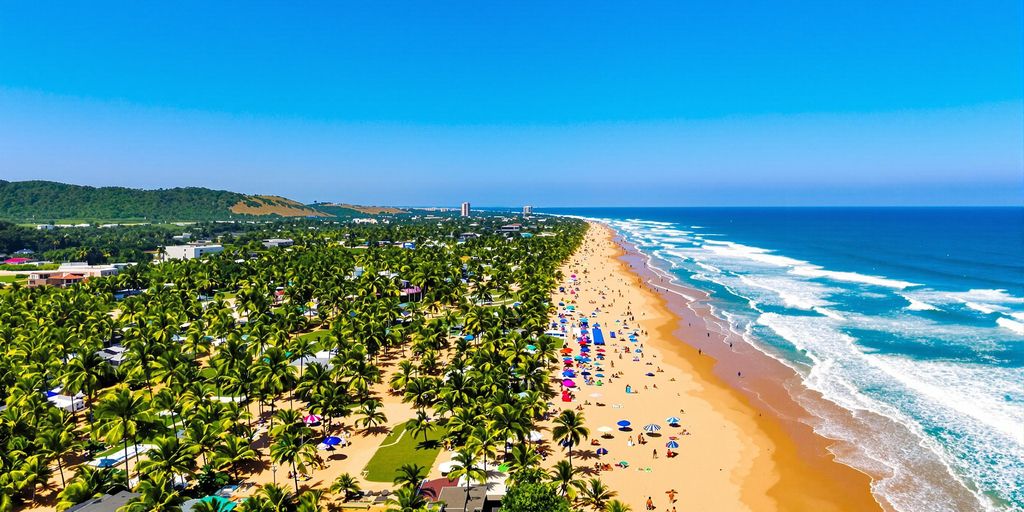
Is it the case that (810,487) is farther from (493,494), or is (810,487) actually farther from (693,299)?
(693,299)

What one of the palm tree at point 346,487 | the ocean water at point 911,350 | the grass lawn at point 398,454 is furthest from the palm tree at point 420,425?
the ocean water at point 911,350

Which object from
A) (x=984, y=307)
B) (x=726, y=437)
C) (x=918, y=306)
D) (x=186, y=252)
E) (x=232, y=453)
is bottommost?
(x=726, y=437)

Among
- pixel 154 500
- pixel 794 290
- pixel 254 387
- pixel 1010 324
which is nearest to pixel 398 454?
pixel 254 387

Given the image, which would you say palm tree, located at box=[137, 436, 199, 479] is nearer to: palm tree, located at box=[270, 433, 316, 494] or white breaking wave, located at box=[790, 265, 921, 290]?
palm tree, located at box=[270, 433, 316, 494]

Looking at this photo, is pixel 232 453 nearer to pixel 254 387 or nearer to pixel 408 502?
pixel 254 387

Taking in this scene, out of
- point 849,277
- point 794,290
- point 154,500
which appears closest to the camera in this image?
point 154,500

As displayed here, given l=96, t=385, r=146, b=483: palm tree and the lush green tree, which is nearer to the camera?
the lush green tree

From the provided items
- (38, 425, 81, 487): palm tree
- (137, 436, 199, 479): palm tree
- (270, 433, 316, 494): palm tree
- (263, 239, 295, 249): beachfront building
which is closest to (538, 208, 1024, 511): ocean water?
(270, 433, 316, 494): palm tree
